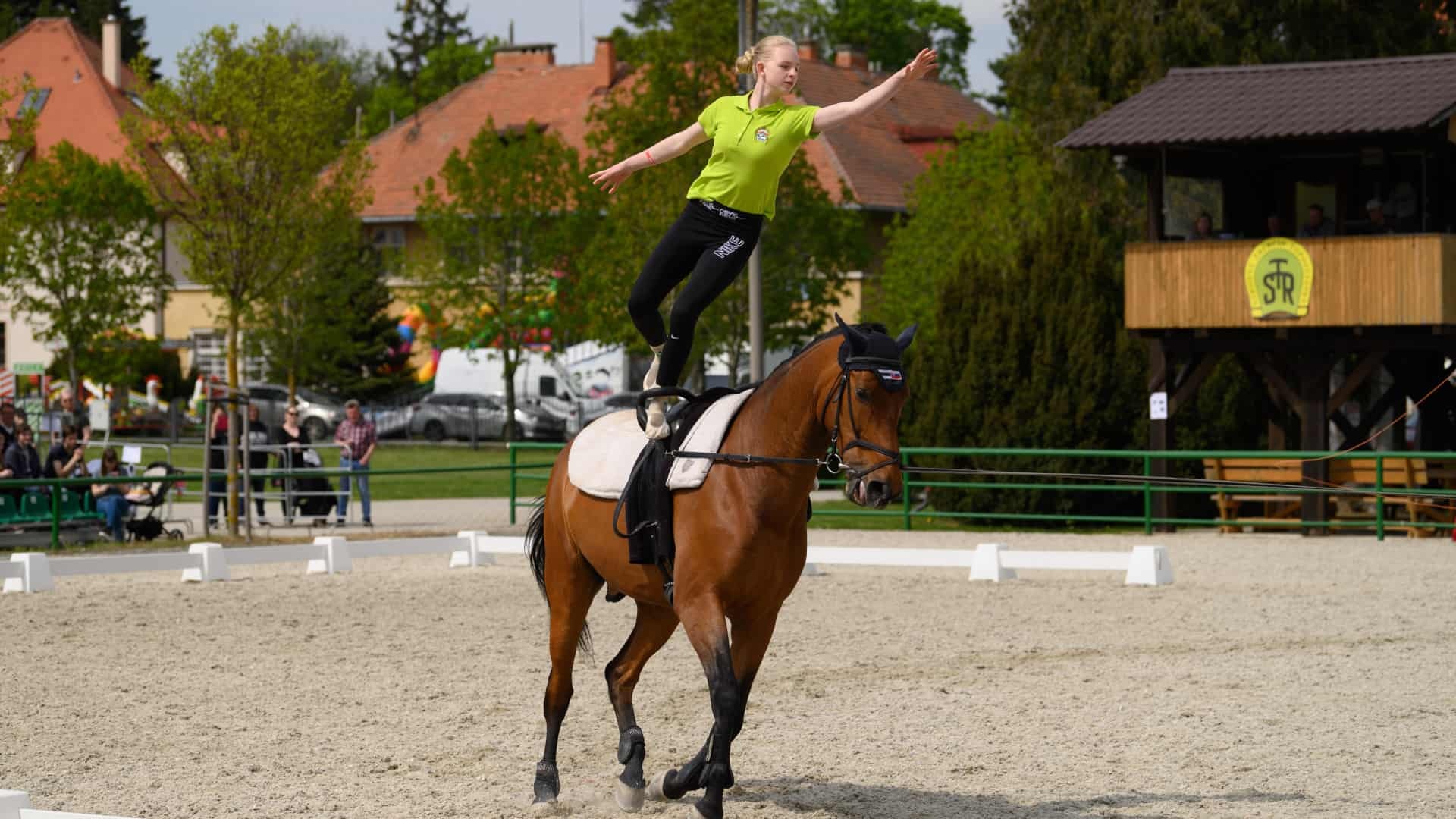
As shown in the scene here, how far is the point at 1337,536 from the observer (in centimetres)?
2342

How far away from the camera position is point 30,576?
1639cm

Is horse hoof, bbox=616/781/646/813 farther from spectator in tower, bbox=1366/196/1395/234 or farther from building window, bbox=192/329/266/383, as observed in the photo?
building window, bbox=192/329/266/383

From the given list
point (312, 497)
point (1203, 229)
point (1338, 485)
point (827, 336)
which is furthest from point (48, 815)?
point (1203, 229)

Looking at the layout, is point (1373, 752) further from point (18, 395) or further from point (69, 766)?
point (18, 395)

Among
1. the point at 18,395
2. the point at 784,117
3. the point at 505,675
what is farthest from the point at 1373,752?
the point at 18,395

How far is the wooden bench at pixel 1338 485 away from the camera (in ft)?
75.5

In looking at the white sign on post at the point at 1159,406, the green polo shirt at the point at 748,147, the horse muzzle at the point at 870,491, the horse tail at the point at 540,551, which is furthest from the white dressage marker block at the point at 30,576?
the white sign on post at the point at 1159,406

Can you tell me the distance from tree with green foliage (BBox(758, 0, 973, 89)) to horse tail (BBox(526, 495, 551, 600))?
70.3 metres

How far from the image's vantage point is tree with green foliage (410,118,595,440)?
4722cm

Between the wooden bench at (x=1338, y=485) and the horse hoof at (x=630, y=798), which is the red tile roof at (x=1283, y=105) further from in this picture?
the horse hoof at (x=630, y=798)

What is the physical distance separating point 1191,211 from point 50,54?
172 feet

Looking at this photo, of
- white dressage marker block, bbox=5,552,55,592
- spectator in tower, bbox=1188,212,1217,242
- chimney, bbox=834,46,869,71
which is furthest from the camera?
chimney, bbox=834,46,869,71

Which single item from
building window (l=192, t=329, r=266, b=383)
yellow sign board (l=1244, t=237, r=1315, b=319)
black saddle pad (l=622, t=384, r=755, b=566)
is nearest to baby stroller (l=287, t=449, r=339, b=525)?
yellow sign board (l=1244, t=237, r=1315, b=319)

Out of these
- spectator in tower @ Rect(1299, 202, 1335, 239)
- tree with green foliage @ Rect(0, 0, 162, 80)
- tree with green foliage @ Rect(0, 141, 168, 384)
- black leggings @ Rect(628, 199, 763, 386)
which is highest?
tree with green foliage @ Rect(0, 0, 162, 80)
